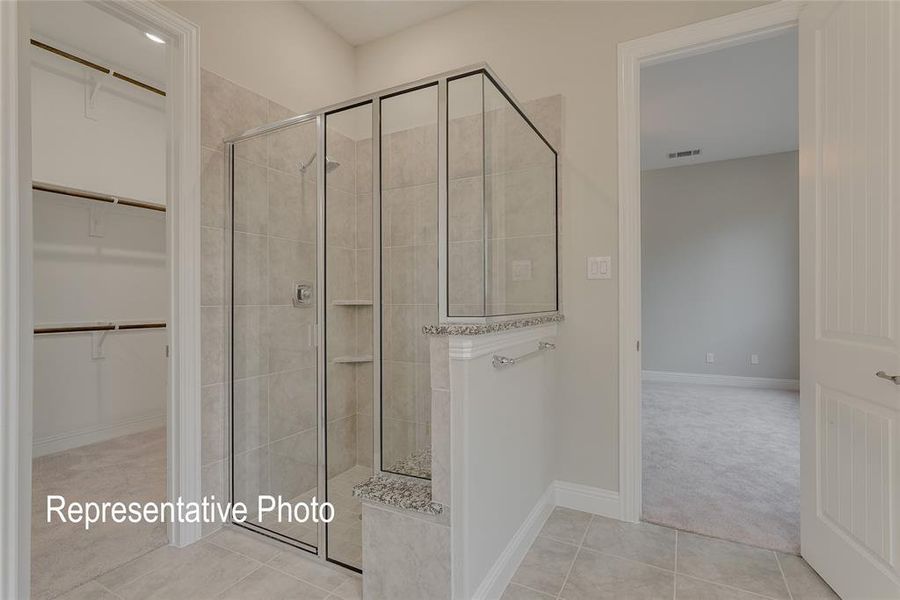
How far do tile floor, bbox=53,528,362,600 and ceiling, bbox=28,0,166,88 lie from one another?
2.65 m

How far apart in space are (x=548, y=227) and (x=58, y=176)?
11.3ft

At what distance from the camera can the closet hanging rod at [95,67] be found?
9.11 feet

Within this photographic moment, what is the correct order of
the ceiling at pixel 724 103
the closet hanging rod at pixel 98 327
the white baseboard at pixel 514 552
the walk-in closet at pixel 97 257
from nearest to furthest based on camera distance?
the white baseboard at pixel 514 552
the walk-in closet at pixel 97 257
the closet hanging rod at pixel 98 327
the ceiling at pixel 724 103

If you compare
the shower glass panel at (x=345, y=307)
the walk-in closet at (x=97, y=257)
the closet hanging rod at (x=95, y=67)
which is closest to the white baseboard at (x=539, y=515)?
the shower glass panel at (x=345, y=307)

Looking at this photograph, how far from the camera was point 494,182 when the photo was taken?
165 centimetres

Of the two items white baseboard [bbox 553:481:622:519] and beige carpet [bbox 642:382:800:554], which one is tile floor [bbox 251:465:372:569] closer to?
white baseboard [bbox 553:481:622:519]

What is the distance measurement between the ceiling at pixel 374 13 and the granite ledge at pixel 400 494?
2.58m

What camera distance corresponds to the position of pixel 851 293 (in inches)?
57.9

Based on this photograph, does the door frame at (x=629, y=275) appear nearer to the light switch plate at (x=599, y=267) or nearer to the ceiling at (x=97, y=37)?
the light switch plate at (x=599, y=267)

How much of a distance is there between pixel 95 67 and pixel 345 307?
2923mm

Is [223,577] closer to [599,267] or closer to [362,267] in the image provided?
[362,267]

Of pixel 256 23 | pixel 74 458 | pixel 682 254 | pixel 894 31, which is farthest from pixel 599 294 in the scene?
pixel 682 254

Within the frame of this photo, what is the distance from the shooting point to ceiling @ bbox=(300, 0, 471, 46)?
2.48m

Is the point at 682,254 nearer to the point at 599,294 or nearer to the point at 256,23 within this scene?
the point at 599,294
